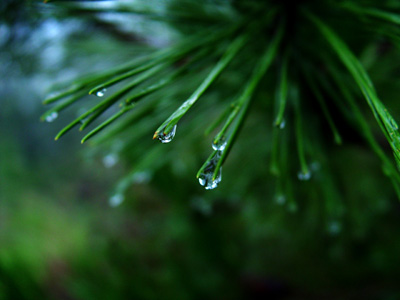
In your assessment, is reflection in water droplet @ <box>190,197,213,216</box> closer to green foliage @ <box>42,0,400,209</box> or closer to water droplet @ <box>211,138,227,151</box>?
green foliage @ <box>42,0,400,209</box>

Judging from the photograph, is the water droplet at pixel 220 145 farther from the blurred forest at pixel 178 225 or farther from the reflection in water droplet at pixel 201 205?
the reflection in water droplet at pixel 201 205

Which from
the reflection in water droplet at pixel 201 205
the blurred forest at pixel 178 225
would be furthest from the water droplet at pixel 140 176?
the reflection in water droplet at pixel 201 205

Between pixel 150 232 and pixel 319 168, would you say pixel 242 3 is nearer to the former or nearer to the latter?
pixel 319 168

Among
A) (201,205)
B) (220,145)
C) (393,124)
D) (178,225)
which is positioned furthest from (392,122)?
(178,225)

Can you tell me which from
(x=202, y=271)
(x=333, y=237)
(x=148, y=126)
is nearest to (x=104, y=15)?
(x=148, y=126)

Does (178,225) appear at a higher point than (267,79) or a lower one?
Answer: lower

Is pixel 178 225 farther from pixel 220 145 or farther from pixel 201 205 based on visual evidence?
pixel 220 145

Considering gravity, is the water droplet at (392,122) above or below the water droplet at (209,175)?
above

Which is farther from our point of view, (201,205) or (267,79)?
(201,205)

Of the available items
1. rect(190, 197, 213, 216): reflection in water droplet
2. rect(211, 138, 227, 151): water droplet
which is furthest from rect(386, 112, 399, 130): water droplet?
rect(190, 197, 213, 216): reflection in water droplet

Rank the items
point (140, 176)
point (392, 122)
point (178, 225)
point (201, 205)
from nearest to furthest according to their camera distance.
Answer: point (392, 122) < point (140, 176) < point (201, 205) < point (178, 225)
